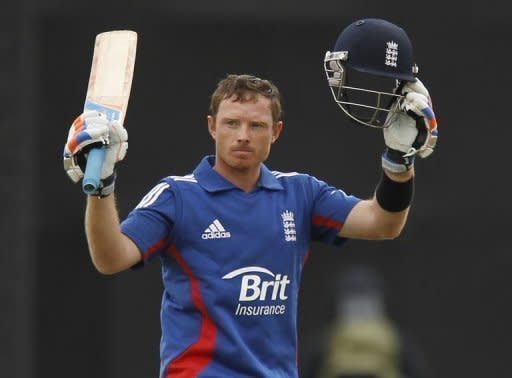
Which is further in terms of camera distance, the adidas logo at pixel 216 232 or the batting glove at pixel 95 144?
the adidas logo at pixel 216 232

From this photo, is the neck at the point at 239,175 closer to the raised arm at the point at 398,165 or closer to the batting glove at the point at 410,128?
the raised arm at the point at 398,165

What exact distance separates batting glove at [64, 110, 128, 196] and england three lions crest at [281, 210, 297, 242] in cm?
66

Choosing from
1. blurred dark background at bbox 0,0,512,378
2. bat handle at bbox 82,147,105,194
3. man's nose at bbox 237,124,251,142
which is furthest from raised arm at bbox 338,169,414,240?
blurred dark background at bbox 0,0,512,378

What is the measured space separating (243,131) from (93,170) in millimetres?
619

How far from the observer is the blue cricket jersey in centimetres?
461

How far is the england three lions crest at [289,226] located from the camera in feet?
15.6

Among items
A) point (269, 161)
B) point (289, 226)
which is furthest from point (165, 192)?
point (269, 161)

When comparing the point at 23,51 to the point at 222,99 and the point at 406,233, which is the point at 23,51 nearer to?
the point at 406,233

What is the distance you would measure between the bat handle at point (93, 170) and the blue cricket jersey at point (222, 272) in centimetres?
33

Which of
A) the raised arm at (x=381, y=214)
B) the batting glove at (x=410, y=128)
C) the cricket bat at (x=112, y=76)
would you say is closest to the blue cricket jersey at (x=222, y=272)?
the raised arm at (x=381, y=214)

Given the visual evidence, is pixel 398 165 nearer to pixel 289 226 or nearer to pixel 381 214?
pixel 381 214

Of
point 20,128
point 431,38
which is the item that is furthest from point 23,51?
point 431,38

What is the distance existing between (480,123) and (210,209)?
4297 millimetres

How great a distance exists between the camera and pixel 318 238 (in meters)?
4.95
